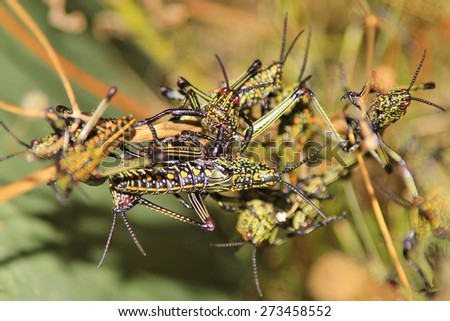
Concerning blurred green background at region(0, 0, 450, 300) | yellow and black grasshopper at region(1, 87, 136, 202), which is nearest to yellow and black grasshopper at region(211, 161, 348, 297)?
blurred green background at region(0, 0, 450, 300)

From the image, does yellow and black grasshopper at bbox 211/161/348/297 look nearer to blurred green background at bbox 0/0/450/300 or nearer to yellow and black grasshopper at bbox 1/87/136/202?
blurred green background at bbox 0/0/450/300

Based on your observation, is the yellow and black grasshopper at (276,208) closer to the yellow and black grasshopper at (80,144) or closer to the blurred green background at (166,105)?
the blurred green background at (166,105)

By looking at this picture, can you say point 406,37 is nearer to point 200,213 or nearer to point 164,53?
point 164,53

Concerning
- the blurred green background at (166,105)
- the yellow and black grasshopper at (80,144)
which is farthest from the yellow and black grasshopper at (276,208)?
the yellow and black grasshopper at (80,144)

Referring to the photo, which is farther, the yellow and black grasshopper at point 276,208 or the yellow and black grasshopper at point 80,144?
the yellow and black grasshopper at point 276,208

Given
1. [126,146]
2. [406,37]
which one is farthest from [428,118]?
[126,146]

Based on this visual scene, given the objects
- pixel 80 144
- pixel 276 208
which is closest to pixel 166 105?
pixel 276 208

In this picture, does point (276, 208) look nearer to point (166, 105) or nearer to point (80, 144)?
point (80, 144)

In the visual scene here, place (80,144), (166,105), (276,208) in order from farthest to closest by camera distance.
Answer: (166,105), (276,208), (80,144)
